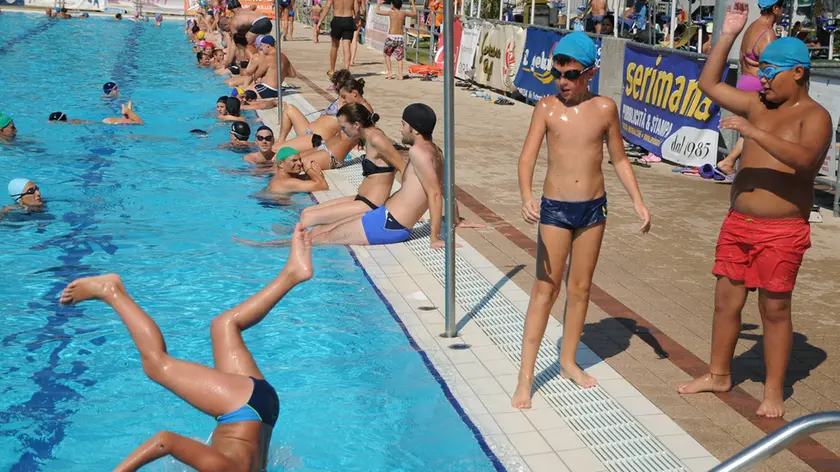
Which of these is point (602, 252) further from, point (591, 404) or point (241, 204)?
point (241, 204)

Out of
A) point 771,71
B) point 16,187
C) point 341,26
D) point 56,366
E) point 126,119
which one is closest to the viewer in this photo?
point 771,71

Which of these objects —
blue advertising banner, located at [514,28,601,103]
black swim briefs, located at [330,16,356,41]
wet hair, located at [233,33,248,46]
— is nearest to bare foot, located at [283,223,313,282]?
blue advertising banner, located at [514,28,601,103]

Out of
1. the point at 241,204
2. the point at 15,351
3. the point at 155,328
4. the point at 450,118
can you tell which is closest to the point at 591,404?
A: the point at 450,118

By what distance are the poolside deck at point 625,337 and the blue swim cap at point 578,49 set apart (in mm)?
1811

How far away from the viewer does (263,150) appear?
452 inches

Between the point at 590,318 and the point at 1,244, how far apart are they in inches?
225

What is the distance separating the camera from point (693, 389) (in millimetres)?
4902

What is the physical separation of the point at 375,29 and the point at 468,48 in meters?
8.84

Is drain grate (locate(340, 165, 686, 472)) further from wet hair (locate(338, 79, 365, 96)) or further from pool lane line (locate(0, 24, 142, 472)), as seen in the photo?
wet hair (locate(338, 79, 365, 96))

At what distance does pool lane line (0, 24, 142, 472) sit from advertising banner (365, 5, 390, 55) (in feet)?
57.6

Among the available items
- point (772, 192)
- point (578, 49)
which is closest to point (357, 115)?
point (578, 49)

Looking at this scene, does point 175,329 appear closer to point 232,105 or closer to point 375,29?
point 232,105

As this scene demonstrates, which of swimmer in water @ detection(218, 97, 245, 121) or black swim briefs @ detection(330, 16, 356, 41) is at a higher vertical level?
black swim briefs @ detection(330, 16, 356, 41)

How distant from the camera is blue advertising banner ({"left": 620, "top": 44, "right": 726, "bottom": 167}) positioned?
10.4m
